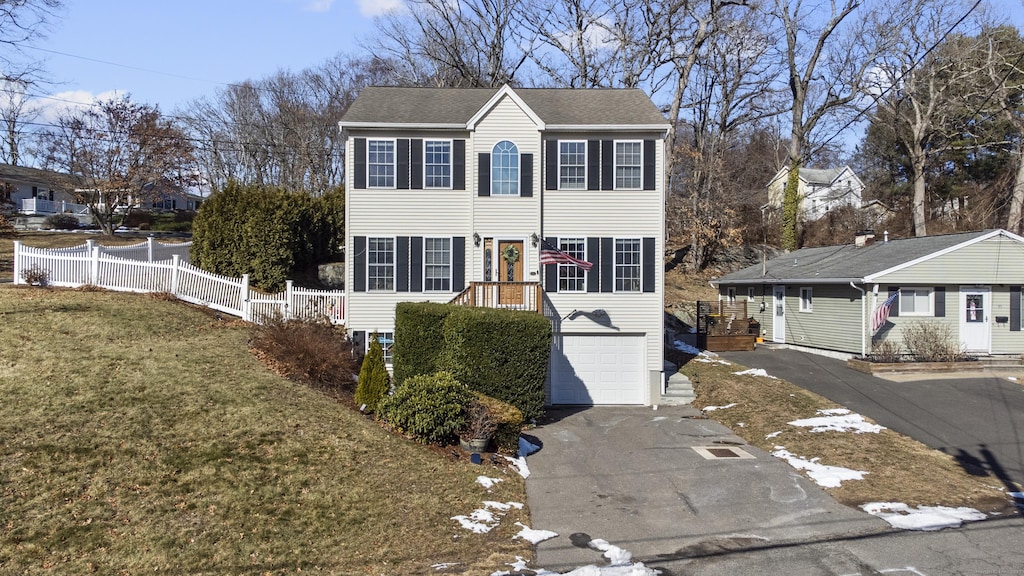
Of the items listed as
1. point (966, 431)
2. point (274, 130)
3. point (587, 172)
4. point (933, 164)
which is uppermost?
point (274, 130)

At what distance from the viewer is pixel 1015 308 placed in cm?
2081

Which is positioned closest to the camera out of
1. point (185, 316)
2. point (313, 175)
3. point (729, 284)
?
point (185, 316)

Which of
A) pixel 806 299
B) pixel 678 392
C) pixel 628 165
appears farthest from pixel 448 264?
pixel 806 299

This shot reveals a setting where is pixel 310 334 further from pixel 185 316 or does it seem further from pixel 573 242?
pixel 573 242

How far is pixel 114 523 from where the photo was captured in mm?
7371

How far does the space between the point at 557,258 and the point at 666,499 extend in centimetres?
807

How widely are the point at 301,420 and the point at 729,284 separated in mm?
22328

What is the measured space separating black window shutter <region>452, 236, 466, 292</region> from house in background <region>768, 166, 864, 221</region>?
99.2 ft

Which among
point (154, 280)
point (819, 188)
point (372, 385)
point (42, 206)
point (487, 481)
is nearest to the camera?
point (487, 481)

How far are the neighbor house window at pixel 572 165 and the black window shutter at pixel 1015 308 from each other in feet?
48.4

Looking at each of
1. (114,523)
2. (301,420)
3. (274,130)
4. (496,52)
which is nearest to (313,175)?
(274,130)

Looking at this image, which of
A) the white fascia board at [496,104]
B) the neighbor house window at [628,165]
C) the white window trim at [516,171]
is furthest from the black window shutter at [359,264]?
the neighbor house window at [628,165]

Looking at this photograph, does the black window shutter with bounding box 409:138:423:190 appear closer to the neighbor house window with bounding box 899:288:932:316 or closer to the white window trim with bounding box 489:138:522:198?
the white window trim with bounding box 489:138:522:198

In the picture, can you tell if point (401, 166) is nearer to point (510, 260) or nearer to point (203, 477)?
point (510, 260)
